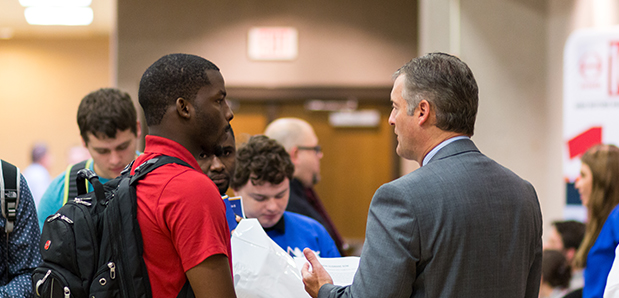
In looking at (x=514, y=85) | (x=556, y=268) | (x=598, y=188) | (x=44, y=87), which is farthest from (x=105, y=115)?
(x=44, y=87)

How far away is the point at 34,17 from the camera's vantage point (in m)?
7.45

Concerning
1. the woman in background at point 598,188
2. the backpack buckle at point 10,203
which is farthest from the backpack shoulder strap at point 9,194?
the woman in background at point 598,188

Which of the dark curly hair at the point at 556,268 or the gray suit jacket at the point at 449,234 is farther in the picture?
the dark curly hair at the point at 556,268

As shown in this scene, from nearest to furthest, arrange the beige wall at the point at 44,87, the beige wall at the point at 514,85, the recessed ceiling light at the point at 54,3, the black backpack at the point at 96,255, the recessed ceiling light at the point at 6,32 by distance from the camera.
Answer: the black backpack at the point at 96,255, the beige wall at the point at 514,85, the recessed ceiling light at the point at 54,3, the recessed ceiling light at the point at 6,32, the beige wall at the point at 44,87

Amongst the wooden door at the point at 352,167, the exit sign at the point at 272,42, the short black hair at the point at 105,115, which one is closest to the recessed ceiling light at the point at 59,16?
the exit sign at the point at 272,42

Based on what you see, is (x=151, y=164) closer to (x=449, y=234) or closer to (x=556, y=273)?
(x=449, y=234)

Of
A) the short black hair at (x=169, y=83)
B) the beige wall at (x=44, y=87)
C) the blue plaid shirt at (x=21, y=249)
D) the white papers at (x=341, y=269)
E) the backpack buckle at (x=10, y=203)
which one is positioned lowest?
the white papers at (x=341, y=269)

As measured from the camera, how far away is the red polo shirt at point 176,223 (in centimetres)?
107

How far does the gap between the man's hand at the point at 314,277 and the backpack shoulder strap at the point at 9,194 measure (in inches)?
30.8

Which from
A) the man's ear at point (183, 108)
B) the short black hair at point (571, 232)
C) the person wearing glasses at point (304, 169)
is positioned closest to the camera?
the man's ear at point (183, 108)

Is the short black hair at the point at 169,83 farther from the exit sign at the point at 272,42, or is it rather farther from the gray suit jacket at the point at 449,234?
the exit sign at the point at 272,42

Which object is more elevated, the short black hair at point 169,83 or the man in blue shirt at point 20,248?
the short black hair at point 169,83

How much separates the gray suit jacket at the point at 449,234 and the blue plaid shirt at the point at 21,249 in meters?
0.87

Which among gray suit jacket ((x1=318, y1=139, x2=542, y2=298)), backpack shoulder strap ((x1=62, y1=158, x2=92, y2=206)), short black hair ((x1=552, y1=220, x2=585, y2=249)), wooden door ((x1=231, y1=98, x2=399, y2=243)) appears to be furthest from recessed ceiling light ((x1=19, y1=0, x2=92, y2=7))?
gray suit jacket ((x1=318, y1=139, x2=542, y2=298))
